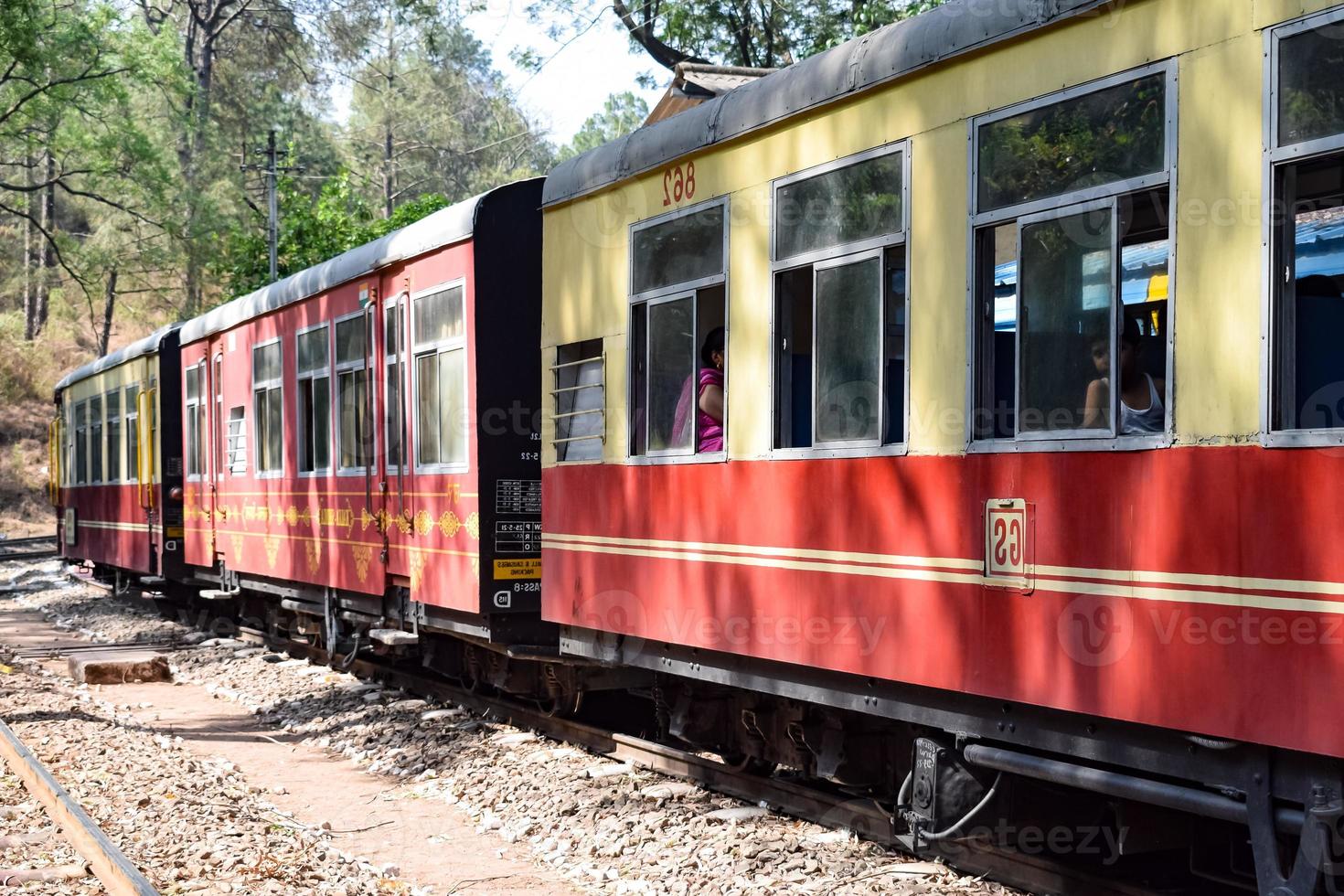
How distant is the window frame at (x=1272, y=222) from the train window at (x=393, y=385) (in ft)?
24.3

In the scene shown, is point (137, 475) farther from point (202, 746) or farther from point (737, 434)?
point (737, 434)

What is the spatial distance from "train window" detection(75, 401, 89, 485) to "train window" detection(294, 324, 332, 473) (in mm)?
11148

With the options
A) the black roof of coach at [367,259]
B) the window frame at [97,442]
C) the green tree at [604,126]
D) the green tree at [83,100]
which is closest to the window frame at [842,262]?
the black roof of coach at [367,259]

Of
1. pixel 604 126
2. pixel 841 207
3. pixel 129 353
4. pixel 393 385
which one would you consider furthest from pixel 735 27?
pixel 604 126

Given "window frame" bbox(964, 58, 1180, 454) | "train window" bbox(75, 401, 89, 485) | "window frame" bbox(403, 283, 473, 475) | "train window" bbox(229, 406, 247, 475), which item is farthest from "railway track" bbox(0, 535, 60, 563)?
"window frame" bbox(964, 58, 1180, 454)

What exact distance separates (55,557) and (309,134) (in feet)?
116

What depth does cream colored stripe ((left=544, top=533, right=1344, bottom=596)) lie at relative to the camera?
13.8 feet

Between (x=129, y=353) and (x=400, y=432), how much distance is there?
10375 mm

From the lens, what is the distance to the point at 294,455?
43.8ft

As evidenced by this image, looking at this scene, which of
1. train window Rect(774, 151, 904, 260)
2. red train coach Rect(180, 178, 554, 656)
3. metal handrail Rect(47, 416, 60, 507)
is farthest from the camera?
metal handrail Rect(47, 416, 60, 507)

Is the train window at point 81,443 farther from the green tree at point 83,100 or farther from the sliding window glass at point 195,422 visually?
the green tree at point 83,100

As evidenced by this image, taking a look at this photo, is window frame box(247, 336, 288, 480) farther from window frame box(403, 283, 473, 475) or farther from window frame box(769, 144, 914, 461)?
window frame box(769, 144, 914, 461)

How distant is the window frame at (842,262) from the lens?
19.2 ft

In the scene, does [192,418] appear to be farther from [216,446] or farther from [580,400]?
[580,400]
